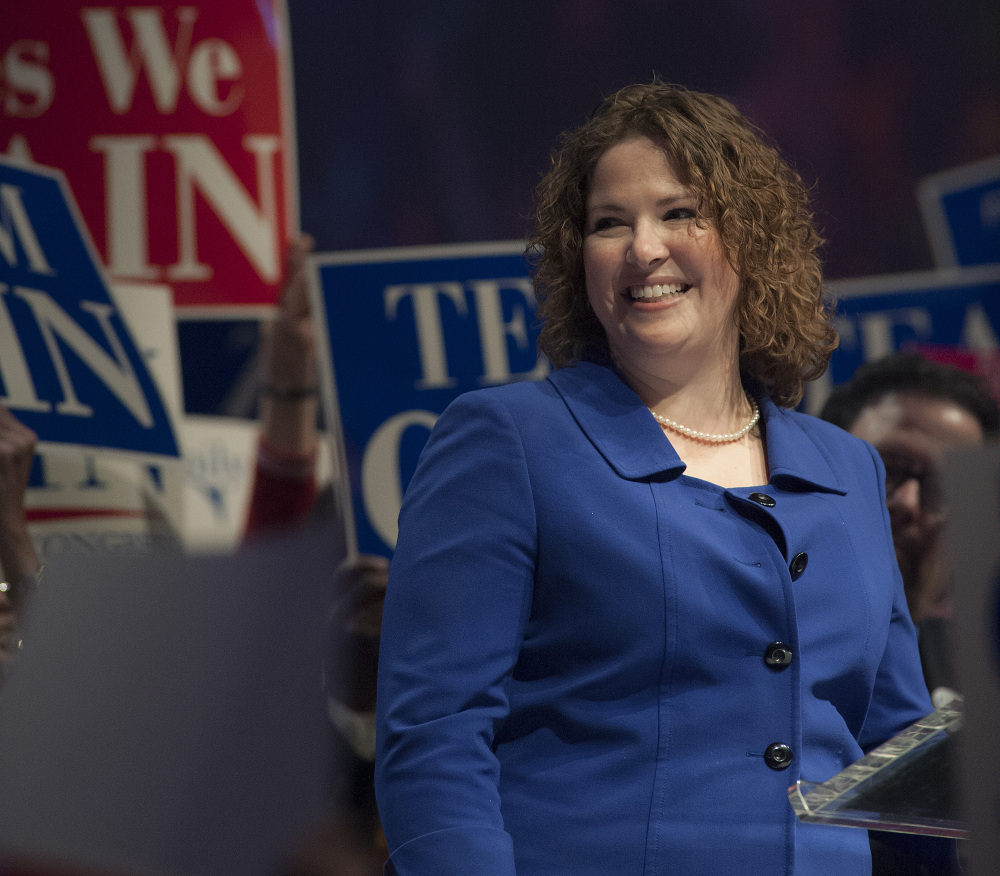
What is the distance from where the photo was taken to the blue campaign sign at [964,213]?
307 centimetres

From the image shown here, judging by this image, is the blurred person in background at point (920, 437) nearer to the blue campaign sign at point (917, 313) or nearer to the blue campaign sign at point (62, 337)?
the blue campaign sign at point (917, 313)

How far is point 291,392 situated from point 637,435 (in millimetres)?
1587

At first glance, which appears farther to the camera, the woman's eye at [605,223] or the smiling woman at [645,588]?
the woman's eye at [605,223]

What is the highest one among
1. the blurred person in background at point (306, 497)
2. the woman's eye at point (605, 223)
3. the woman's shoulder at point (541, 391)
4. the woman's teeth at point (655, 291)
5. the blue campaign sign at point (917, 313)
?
the woman's eye at point (605, 223)

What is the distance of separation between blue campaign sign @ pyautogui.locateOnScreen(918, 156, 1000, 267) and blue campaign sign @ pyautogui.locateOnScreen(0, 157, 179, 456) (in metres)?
2.03

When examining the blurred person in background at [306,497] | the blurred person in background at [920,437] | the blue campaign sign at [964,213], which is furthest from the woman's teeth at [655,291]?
the blue campaign sign at [964,213]

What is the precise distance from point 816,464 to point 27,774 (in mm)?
1005

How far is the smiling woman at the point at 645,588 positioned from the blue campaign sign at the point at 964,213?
173 cm

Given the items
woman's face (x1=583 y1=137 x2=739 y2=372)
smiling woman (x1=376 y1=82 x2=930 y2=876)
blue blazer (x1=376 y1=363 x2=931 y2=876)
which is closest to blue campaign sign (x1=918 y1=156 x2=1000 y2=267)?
smiling woman (x1=376 y1=82 x2=930 y2=876)

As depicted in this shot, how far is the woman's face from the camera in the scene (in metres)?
1.46

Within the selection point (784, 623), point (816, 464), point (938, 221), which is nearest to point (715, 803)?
point (784, 623)

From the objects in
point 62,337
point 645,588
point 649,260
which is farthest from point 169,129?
point 645,588

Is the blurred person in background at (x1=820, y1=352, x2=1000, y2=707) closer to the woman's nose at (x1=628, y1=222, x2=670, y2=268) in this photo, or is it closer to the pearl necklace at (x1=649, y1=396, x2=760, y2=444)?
the pearl necklace at (x1=649, y1=396, x2=760, y2=444)

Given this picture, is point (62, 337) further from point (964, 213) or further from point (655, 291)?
point (964, 213)
